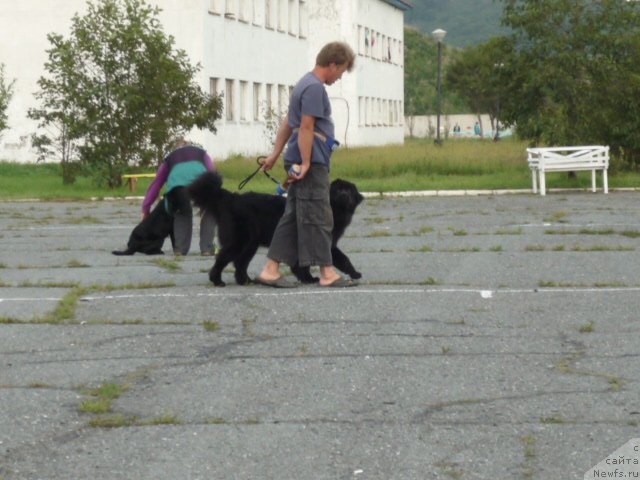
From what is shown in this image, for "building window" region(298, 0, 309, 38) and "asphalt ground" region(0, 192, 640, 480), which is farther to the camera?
"building window" region(298, 0, 309, 38)

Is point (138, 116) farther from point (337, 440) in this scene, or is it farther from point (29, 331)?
point (337, 440)

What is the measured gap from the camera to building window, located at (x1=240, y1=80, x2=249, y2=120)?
191ft

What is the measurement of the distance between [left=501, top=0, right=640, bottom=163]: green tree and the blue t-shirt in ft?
69.2

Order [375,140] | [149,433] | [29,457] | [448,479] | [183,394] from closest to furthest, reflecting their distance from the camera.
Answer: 1. [448,479]
2. [29,457]
3. [149,433]
4. [183,394]
5. [375,140]

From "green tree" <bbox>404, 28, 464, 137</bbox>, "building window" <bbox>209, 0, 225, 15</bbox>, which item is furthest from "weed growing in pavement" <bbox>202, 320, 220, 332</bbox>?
"green tree" <bbox>404, 28, 464, 137</bbox>

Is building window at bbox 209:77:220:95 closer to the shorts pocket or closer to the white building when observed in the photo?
the white building

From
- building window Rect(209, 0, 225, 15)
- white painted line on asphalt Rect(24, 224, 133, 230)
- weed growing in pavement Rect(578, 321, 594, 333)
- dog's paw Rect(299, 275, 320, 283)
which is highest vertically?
building window Rect(209, 0, 225, 15)

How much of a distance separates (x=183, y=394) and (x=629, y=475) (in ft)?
8.75

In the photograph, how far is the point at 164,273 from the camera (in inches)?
586

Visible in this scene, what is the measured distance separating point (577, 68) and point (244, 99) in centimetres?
2617

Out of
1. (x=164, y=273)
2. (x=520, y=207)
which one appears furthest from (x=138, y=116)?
(x=164, y=273)

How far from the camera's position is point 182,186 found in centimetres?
1689

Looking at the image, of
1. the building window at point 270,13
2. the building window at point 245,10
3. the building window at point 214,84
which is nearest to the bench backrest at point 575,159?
the building window at point 214,84

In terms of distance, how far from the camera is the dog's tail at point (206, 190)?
12781 mm
